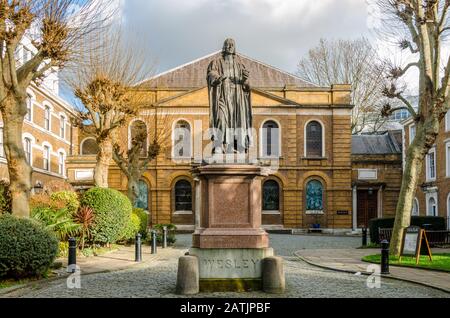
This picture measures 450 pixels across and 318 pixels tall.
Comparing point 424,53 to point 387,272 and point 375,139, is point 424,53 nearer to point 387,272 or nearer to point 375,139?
point 387,272

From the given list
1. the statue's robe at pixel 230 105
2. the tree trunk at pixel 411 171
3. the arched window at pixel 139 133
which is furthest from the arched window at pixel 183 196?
the statue's robe at pixel 230 105

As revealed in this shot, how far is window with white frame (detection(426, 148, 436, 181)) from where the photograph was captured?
33.3 metres

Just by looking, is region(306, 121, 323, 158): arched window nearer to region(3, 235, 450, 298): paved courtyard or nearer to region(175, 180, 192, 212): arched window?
region(175, 180, 192, 212): arched window

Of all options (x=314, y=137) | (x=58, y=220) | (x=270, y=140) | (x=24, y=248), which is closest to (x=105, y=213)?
(x=58, y=220)

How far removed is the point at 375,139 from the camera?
136 ft

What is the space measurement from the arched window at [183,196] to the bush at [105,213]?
56.7 feet

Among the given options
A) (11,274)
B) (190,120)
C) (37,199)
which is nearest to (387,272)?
(11,274)

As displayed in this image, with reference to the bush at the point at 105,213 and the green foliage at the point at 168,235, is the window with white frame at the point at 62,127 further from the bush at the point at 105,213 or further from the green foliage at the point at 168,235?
the bush at the point at 105,213

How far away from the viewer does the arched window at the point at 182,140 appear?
1439 inches

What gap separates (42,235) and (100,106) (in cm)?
1127

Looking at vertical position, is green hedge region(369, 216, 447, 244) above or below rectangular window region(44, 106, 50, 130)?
below

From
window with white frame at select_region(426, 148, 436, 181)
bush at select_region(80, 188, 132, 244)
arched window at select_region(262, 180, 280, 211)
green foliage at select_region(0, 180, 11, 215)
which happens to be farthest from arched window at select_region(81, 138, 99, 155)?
green foliage at select_region(0, 180, 11, 215)

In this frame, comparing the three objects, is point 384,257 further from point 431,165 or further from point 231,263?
point 431,165

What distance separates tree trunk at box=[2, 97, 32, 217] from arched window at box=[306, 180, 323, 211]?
26078 millimetres
